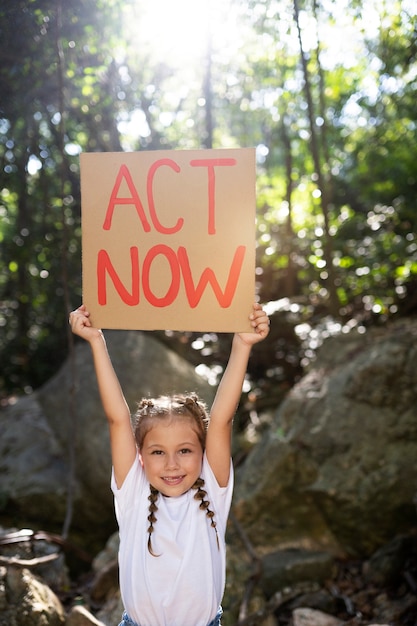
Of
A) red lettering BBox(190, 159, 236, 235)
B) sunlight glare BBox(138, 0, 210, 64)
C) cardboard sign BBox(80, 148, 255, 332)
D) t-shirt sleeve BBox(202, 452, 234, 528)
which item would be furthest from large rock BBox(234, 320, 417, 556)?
sunlight glare BBox(138, 0, 210, 64)

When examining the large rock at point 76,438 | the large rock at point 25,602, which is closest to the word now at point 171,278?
the large rock at point 25,602

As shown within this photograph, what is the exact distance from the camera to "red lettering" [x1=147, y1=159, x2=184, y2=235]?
6.37 feet

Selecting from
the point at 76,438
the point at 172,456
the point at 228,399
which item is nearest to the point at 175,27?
the point at 76,438

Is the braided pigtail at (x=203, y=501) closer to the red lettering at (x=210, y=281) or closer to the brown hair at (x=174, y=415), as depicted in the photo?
the brown hair at (x=174, y=415)

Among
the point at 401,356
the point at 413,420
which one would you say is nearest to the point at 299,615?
the point at 413,420

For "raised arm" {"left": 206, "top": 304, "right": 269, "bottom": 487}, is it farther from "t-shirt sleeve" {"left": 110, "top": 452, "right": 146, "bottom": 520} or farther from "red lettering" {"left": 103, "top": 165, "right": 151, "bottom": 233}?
"red lettering" {"left": 103, "top": 165, "right": 151, "bottom": 233}

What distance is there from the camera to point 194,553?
178 centimetres

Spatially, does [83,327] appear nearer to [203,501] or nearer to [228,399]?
[228,399]

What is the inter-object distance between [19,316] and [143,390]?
220 cm

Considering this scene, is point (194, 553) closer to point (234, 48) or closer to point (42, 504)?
point (42, 504)

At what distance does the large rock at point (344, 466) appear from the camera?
3361 mm

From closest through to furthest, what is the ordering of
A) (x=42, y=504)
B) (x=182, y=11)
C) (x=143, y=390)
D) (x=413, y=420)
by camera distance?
(x=413, y=420) < (x=42, y=504) < (x=143, y=390) < (x=182, y=11)

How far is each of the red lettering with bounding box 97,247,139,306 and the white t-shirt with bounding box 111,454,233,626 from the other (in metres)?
0.59

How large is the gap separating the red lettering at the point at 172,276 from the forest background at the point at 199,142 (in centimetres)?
170
